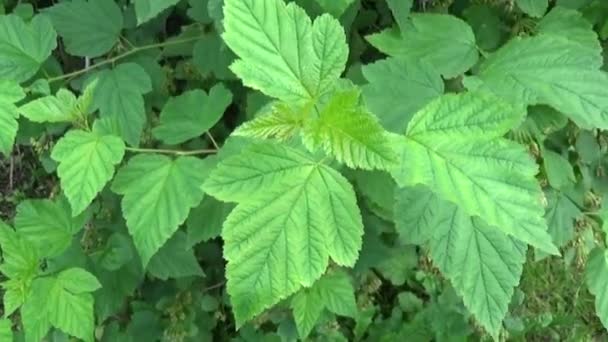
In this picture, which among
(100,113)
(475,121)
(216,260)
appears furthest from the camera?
Result: (216,260)

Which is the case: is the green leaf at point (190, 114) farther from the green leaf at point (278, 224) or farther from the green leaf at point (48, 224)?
the green leaf at point (278, 224)

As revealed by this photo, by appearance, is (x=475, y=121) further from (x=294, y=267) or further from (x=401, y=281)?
(x=401, y=281)

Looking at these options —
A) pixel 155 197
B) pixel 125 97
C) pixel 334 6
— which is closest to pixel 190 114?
pixel 125 97

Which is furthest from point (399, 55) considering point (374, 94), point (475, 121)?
point (475, 121)

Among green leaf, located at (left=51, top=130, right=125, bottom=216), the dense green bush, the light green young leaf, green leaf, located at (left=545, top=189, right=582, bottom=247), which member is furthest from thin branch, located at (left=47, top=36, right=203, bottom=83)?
green leaf, located at (left=545, top=189, right=582, bottom=247)

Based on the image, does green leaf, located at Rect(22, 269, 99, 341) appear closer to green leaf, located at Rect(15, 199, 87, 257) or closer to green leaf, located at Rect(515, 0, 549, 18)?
green leaf, located at Rect(15, 199, 87, 257)
